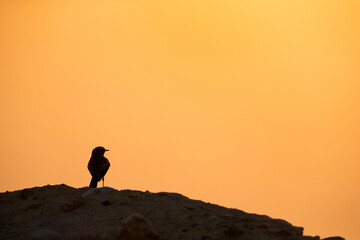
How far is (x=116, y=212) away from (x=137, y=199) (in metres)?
1.00

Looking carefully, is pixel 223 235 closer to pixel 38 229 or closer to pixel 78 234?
pixel 78 234

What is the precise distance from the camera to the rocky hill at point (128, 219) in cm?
977

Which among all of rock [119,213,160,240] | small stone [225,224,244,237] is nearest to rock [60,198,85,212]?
rock [119,213,160,240]

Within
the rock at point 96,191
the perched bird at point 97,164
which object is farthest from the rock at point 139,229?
the perched bird at point 97,164

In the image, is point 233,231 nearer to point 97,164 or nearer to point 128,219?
point 128,219

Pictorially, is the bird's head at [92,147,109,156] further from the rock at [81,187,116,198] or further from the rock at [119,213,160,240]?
the rock at [119,213,160,240]

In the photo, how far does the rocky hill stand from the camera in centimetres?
977

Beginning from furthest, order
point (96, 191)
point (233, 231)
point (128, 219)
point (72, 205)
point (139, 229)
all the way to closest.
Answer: point (96, 191)
point (72, 205)
point (233, 231)
point (128, 219)
point (139, 229)

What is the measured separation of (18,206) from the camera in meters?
13.1

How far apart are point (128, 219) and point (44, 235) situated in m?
1.88

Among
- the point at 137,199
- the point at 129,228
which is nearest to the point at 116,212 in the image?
the point at 137,199

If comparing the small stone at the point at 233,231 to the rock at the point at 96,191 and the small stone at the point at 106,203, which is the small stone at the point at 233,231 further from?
the rock at the point at 96,191

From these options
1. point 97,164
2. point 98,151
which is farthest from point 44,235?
point 98,151

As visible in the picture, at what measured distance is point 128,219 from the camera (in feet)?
31.1
